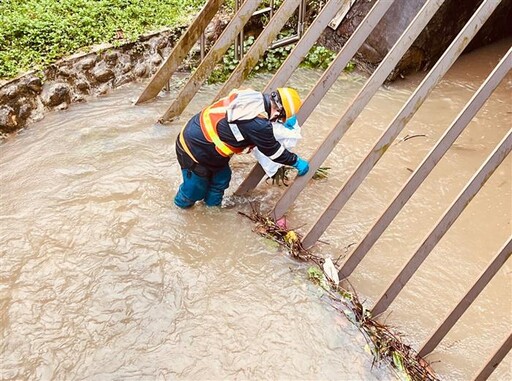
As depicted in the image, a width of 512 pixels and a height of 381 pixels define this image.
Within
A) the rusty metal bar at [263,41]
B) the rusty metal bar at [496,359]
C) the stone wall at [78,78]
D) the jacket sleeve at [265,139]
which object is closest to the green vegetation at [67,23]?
the stone wall at [78,78]

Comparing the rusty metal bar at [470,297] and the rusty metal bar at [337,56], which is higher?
the rusty metal bar at [337,56]

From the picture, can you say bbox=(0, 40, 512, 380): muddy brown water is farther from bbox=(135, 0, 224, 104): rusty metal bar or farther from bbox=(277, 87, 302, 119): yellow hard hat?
bbox=(277, 87, 302, 119): yellow hard hat

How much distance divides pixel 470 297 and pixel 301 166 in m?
1.59

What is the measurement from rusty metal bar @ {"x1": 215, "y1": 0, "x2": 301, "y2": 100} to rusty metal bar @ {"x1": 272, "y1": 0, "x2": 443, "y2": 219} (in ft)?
3.40

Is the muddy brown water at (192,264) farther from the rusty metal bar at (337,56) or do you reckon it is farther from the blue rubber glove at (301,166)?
the rusty metal bar at (337,56)

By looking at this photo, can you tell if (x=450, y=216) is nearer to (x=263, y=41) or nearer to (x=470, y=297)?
(x=470, y=297)

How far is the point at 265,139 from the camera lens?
3.86 meters

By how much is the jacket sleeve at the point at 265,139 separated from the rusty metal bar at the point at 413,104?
512 millimetres

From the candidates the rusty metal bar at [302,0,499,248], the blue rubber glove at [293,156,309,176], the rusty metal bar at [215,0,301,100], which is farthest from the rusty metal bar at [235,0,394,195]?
the rusty metal bar at [302,0,499,248]

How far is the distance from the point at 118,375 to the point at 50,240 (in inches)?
55.6

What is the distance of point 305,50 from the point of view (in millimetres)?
4250

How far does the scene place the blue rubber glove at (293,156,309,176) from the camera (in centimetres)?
410

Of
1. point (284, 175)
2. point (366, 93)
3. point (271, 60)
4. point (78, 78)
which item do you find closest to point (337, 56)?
point (366, 93)

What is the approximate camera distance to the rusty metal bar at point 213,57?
4.94 m
